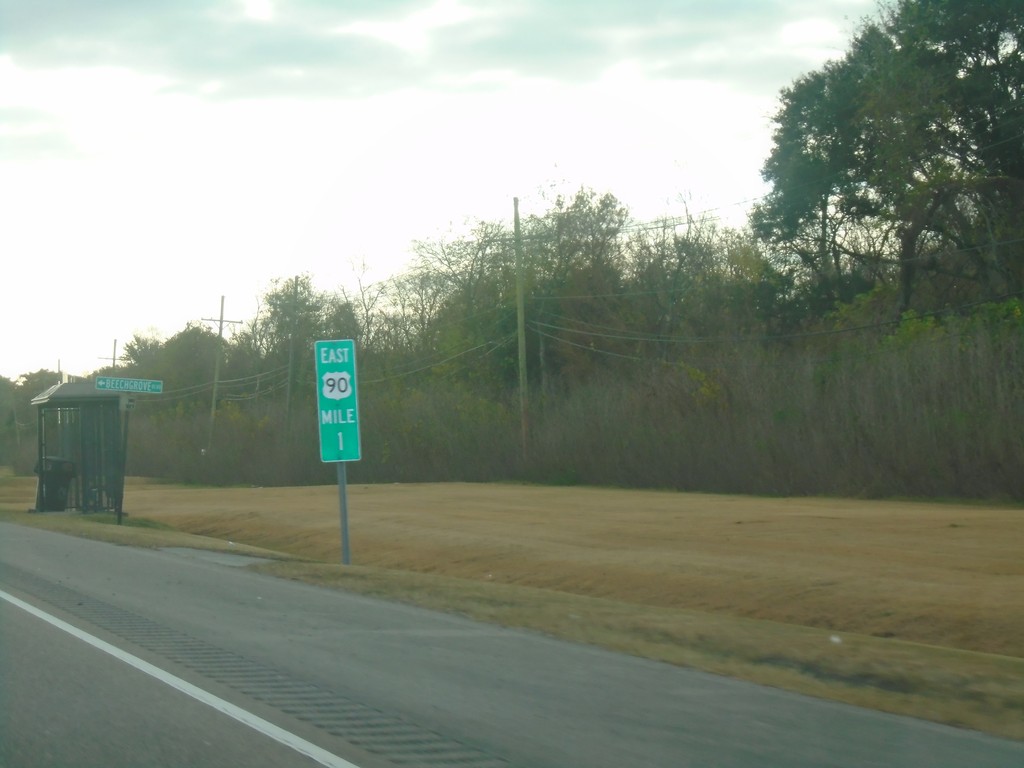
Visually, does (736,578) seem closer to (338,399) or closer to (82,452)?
(338,399)

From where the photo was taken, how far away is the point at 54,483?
32094 mm

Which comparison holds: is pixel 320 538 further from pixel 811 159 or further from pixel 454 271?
pixel 454 271

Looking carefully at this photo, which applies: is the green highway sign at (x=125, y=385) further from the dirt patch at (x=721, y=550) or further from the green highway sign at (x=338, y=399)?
the green highway sign at (x=338, y=399)

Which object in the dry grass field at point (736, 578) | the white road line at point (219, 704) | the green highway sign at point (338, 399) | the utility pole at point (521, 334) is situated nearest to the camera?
the white road line at point (219, 704)

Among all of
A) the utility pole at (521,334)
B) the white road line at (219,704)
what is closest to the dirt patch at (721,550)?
the white road line at (219,704)

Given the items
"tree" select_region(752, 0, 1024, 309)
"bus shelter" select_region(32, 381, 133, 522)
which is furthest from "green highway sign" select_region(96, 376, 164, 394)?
"tree" select_region(752, 0, 1024, 309)

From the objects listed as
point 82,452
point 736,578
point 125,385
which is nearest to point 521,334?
point 82,452

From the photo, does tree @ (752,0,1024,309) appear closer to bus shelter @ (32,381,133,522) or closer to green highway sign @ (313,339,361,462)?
bus shelter @ (32,381,133,522)

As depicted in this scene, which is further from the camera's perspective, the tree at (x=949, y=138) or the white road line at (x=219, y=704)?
the tree at (x=949, y=138)

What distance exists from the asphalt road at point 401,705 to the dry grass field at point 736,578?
0.79 meters

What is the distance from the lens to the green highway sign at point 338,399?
17.9m

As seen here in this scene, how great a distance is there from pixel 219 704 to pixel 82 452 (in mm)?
25880

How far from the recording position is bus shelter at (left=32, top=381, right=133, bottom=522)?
30.7 metres

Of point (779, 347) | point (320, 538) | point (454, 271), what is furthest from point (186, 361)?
point (320, 538)
